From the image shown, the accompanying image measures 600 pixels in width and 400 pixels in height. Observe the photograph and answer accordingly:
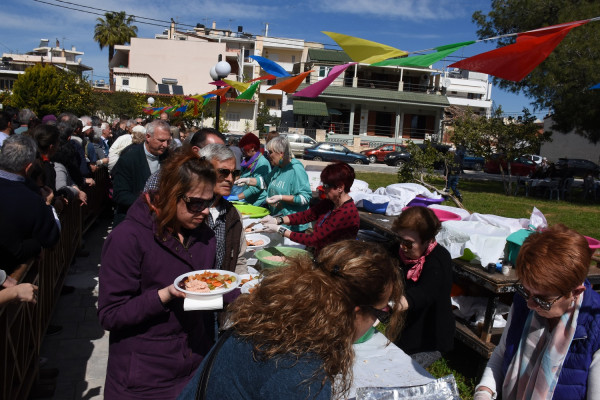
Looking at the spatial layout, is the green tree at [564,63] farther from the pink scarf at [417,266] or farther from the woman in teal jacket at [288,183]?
the pink scarf at [417,266]

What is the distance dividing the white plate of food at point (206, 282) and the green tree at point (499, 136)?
1706cm

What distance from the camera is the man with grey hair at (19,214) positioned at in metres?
3.14

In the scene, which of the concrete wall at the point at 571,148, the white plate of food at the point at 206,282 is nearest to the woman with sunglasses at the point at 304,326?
the white plate of food at the point at 206,282

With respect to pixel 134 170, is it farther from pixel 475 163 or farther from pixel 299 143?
pixel 475 163

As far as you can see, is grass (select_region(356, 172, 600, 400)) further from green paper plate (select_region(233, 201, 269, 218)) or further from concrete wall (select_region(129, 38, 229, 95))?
concrete wall (select_region(129, 38, 229, 95))

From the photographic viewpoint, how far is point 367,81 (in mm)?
45781

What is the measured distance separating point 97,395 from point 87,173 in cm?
464

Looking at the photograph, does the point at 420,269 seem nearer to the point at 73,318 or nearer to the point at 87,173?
the point at 73,318

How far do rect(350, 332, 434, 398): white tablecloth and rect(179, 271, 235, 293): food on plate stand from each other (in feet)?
2.58

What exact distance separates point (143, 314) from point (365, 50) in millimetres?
3108

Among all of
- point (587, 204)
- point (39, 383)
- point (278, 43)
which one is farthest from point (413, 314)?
point (278, 43)

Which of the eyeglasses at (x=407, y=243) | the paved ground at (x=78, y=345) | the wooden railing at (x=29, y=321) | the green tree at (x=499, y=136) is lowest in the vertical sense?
the paved ground at (x=78, y=345)

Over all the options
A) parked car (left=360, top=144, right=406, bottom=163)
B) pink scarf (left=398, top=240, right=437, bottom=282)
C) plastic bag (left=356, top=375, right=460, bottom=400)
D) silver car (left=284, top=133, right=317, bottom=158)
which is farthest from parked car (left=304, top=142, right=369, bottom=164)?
plastic bag (left=356, top=375, right=460, bottom=400)

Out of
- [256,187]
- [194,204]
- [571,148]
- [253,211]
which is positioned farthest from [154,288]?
[571,148]
